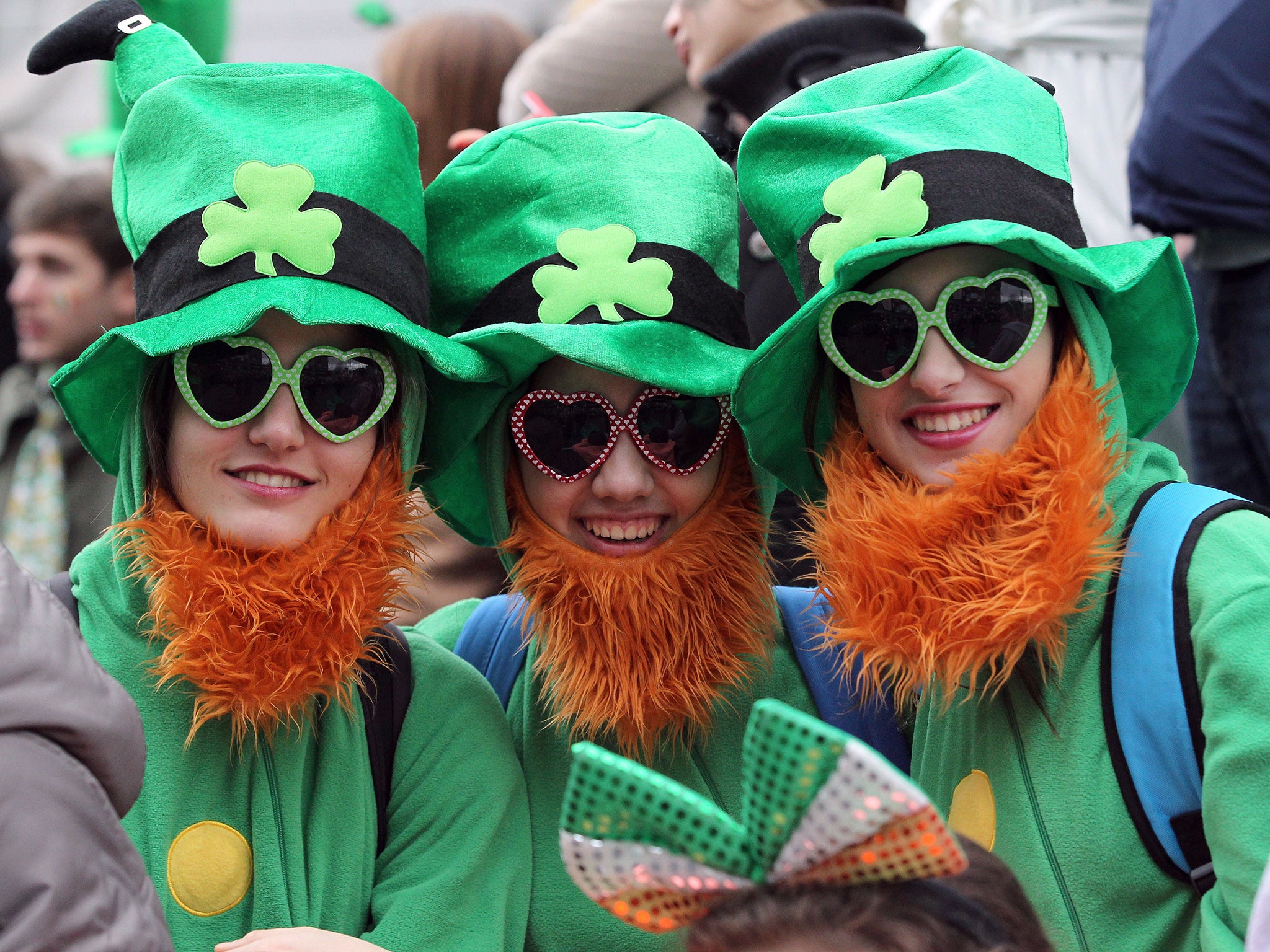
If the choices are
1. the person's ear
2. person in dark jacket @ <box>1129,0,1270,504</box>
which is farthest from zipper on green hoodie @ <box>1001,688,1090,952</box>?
the person's ear

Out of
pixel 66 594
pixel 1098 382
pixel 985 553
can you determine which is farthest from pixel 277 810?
pixel 1098 382

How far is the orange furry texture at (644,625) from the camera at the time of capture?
2379 mm

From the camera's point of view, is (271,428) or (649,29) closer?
(271,428)

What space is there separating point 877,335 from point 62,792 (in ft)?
4.56

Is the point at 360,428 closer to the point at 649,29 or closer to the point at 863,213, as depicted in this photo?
the point at 863,213

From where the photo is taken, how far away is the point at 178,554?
2244mm

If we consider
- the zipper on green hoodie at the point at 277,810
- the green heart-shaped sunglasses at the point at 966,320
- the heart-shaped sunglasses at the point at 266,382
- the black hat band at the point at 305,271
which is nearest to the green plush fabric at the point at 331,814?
the zipper on green hoodie at the point at 277,810

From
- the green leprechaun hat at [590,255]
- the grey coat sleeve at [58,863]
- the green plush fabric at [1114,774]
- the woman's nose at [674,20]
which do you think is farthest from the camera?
the woman's nose at [674,20]

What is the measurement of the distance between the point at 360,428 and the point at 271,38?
10886 mm

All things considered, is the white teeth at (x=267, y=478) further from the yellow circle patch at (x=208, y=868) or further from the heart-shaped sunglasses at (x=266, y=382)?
the yellow circle patch at (x=208, y=868)

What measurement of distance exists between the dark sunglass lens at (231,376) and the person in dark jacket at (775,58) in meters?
1.03

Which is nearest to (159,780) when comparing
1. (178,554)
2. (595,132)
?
(178,554)

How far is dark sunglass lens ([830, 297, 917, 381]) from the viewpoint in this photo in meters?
2.18

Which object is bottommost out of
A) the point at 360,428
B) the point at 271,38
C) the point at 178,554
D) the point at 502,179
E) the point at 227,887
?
the point at 271,38
